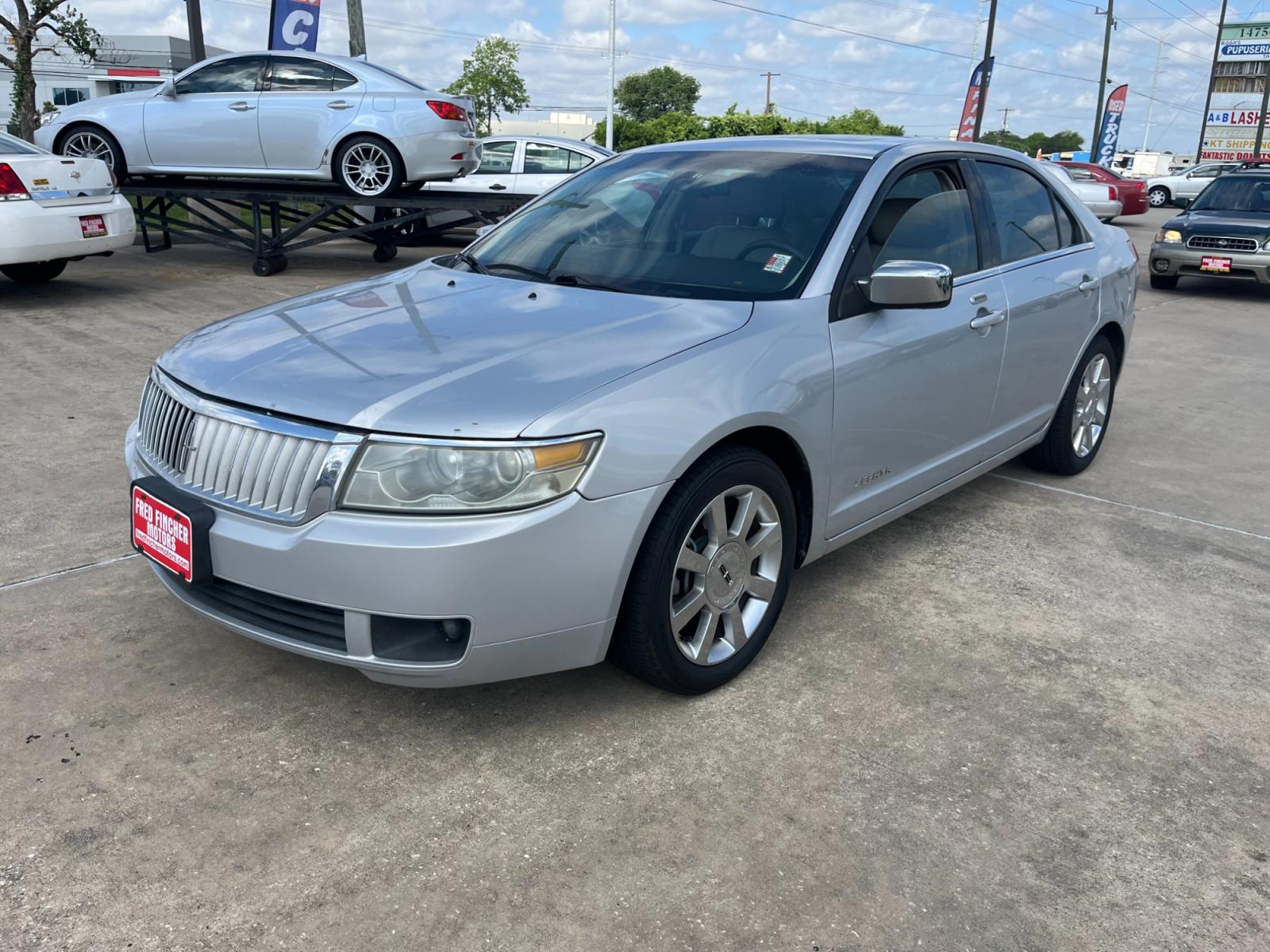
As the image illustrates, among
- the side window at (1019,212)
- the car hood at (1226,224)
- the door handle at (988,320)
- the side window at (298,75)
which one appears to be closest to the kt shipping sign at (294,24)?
the side window at (298,75)

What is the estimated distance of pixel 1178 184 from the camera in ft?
117

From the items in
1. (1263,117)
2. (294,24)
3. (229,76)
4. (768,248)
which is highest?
(1263,117)

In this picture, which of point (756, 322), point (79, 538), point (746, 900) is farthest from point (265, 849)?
point (79, 538)

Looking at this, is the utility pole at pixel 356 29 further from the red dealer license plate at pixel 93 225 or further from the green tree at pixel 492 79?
the green tree at pixel 492 79

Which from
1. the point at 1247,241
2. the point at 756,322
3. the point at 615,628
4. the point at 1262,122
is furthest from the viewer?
the point at 1262,122

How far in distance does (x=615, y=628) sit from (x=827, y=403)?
0.98 metres

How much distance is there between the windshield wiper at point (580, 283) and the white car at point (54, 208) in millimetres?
6286

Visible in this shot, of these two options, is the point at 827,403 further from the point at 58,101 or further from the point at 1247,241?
the point at 58,101

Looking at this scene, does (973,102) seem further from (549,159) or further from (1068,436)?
(1068,436)

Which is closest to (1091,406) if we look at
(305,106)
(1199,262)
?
(305,106)

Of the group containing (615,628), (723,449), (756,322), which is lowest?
(615,628)

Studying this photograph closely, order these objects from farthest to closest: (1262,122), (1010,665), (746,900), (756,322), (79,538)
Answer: (1262,122) → (79,538) → (1010,665) → (756,322) → (746,900)

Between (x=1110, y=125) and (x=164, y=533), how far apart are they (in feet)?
155

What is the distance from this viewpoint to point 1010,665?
332cm
